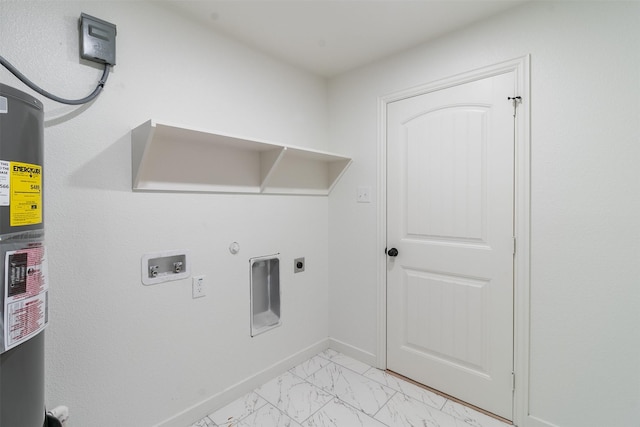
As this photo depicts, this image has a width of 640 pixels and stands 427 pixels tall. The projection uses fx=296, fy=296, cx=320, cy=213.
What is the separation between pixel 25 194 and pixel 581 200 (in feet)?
7.28

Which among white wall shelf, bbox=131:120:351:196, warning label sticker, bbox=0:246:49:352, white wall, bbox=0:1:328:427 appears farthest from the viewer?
white wall shelf, bbox=131:120:351:196

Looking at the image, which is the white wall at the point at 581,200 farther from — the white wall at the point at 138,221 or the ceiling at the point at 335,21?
the white wall at the point at 138,221

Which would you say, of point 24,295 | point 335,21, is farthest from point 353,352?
point 335,21

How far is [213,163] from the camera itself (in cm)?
184

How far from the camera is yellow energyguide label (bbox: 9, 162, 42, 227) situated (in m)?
0.77

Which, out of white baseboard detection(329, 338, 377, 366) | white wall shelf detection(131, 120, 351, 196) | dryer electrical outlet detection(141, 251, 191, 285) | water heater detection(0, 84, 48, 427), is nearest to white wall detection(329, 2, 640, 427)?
white baseboard detection(329, 338, 377, 366)

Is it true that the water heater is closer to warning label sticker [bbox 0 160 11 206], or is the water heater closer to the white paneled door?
warning label sticker [bbox 0 160 11 206]

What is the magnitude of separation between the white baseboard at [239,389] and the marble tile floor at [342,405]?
0.11 feet

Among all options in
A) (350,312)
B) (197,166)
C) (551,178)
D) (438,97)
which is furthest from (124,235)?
(551,178)

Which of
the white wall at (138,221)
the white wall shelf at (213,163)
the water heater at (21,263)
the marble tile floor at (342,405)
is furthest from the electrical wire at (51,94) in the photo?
the marble tile floor at (342,405)

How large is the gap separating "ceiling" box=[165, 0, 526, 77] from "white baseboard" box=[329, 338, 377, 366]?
2293 millimetres

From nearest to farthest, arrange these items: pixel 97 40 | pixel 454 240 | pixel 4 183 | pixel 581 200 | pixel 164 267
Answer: pixel 4 183
pixel 97 40
pixel 581 200
pixel 164 267
pixel 454 240

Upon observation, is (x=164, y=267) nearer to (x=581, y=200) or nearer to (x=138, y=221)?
(x=138, y=221)

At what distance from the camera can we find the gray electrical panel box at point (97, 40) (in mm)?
1332
